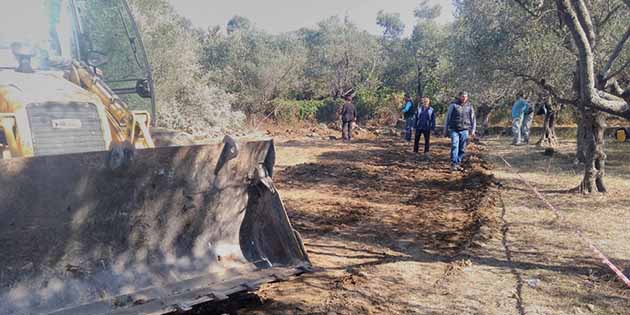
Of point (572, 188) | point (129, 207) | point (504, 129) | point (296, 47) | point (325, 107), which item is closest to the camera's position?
point (129, 207)

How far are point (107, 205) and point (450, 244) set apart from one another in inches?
150

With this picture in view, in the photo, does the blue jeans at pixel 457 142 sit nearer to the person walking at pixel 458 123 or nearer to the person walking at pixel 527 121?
the person walking at pixel 458 123

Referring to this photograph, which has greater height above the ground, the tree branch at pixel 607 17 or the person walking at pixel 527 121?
the tree branch at pixel 607 17

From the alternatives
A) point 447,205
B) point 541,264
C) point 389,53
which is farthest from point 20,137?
point 389,53

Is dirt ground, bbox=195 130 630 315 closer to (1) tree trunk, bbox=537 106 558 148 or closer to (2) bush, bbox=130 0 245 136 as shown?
(1) tree trunk, bbox=537 106 558 148

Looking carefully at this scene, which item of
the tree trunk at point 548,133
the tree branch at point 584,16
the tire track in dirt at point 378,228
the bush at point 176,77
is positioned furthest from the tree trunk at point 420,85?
the tree branch at point 584,16

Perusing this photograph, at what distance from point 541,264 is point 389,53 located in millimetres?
33535

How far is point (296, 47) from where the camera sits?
112 feet

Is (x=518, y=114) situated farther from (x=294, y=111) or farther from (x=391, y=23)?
(x=391, y=23)

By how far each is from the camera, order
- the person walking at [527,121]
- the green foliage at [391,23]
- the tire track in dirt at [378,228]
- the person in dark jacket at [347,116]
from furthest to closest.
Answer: the green foliage at [391,23] < the person in dark jacket at [347,116] < the person walking at [527,121] < the tire track in dirt at [378,228]

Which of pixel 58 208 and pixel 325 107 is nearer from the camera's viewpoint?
pixel 58 208

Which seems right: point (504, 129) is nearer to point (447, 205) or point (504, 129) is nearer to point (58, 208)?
point (447, 205)

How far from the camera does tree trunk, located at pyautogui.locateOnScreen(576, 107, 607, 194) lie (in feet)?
26.2

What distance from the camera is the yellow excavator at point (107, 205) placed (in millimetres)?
3293
